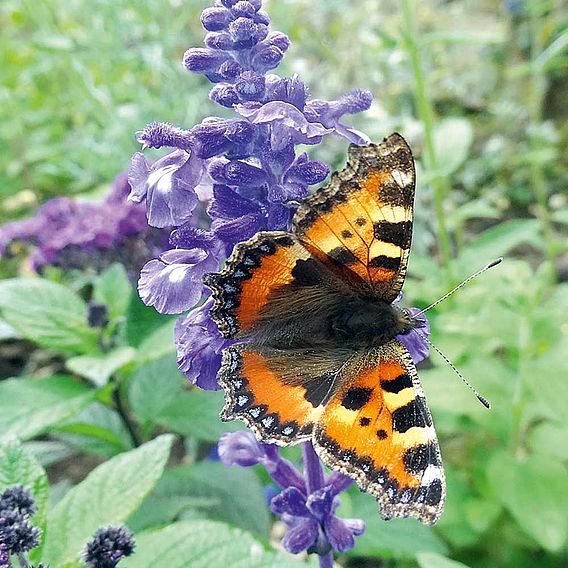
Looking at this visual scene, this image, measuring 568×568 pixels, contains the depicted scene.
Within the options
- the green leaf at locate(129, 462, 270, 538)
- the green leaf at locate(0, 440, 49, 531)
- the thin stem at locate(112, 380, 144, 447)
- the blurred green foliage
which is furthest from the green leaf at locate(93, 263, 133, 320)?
the green leaf at locate(0, 440, 49, 531)

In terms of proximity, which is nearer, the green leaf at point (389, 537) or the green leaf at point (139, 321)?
the green leaf at point (389, 537)

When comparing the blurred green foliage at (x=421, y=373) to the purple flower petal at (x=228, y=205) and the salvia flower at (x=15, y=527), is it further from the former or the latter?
the purple flower petal at (x=228, y=205)

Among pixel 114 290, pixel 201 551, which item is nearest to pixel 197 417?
pixel 114 290

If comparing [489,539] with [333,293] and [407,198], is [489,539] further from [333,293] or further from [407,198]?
[407,198]

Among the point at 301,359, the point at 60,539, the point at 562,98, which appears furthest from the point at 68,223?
the point at 562,98

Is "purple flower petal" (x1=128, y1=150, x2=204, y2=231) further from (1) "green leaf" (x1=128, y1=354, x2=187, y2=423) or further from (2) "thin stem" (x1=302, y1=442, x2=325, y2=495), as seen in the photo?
(1) "green leaf" (x1=128, y1=354, x2=187, y2=423)

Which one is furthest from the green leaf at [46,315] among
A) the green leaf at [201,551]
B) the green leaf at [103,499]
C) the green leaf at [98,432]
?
the green leaf at [201,551]
